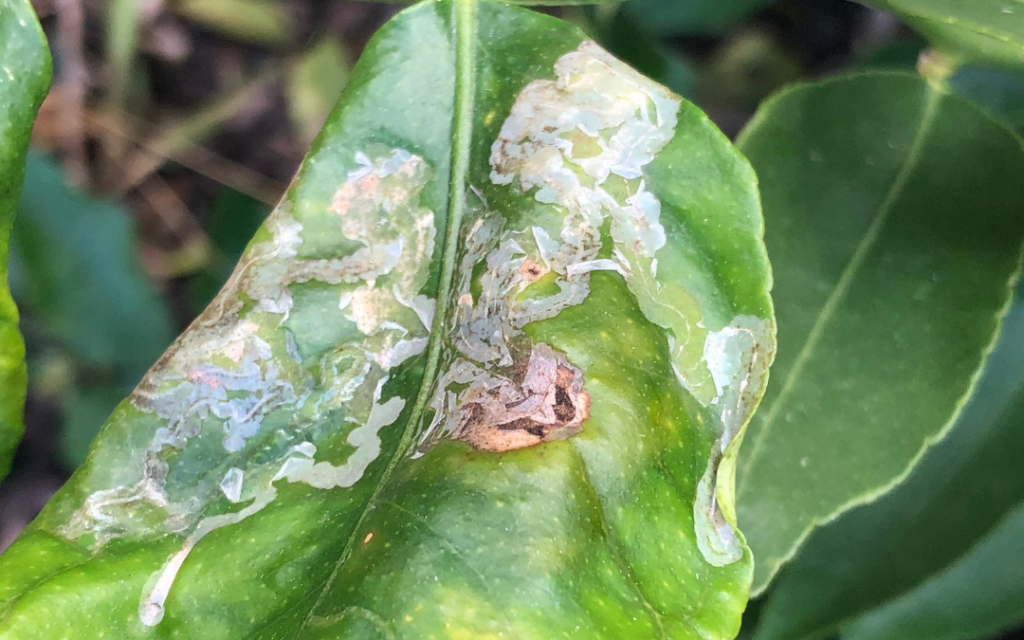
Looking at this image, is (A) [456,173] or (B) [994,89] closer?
(A) [456,173]

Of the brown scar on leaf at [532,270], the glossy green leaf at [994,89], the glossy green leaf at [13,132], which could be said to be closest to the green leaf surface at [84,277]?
the glossy green leaf at [13,132]

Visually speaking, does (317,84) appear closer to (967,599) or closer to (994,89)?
(994,89)

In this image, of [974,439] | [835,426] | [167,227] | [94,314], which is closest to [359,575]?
[835,426]

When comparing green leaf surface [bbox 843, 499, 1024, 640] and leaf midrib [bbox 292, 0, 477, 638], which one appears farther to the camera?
green leaf surface [bbox 843, 499, 1024, 640]

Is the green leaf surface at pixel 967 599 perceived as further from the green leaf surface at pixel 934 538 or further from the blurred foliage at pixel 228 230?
the blurred foliage at pixel 228 230

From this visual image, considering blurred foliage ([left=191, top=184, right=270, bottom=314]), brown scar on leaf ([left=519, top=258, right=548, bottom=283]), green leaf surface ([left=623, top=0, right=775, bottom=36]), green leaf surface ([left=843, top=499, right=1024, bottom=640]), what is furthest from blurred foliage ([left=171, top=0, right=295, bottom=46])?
green leaf surface ([left=843, top=499, right=1024, bottom=640])

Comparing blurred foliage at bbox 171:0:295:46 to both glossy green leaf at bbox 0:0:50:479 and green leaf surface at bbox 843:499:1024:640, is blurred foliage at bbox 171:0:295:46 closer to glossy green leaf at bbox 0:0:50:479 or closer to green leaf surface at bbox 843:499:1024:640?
glossy green leaf at bbox 0:0:50:479

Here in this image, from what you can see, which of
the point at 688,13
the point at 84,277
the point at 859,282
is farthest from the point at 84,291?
the point at 859,282
